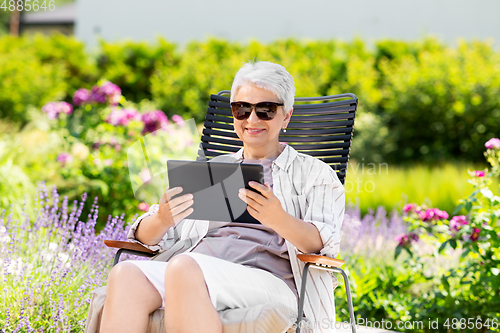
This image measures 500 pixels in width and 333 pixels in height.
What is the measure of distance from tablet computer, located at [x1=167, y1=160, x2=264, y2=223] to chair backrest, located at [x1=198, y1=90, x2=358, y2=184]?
93 cm

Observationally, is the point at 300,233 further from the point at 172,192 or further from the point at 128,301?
the point at 128,301

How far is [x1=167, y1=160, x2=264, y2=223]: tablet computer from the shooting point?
185cm

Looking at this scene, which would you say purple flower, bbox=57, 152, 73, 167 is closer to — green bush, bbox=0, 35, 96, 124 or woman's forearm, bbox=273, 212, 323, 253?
woman's forearm, bbox=273, 212, 323, 253

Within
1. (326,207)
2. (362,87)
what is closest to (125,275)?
(326,207)

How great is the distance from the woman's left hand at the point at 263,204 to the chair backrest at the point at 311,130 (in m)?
0.92

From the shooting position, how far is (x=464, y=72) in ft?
28.0

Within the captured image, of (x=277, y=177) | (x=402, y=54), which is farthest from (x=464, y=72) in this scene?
(x=277, y=177)

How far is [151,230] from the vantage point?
2.15 meters

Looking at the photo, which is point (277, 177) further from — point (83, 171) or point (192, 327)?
point (83, 171)

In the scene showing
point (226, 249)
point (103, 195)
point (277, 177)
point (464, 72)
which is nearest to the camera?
point (226, 249)

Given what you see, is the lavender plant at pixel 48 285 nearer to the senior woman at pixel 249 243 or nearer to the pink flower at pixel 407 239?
the senior woman at pixel 249 243

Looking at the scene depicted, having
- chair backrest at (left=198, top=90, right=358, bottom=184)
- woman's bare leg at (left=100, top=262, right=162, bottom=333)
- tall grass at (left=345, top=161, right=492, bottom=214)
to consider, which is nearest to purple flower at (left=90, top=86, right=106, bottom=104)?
chair backrest at (left=198, top=90, right=358, bottom=184)

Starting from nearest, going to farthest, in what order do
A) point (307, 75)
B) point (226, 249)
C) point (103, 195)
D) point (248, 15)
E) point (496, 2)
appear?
point (226, 249), point (103, 195), point (307, 75), point (496, 2), point (248, 15)

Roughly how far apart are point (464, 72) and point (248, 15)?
673cm
